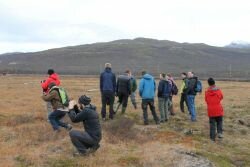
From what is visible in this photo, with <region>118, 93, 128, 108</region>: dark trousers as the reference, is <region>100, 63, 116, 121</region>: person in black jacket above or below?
above

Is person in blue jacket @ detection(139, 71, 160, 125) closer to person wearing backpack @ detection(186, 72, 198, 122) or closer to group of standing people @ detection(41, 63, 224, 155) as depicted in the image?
group of standing people @ detection(41, 63, 224, 155)

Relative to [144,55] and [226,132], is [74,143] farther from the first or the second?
[144,55]

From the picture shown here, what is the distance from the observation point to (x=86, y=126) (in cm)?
1348

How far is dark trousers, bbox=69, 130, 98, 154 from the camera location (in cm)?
1343

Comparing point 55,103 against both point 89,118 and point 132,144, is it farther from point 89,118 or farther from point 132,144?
point 89,118

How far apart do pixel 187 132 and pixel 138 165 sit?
17.4 ft

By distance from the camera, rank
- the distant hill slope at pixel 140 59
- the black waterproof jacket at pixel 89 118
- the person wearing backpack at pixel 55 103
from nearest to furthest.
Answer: the black waterproof jacket at pixel 89 118, the person wearing backpack at pixel 55 103, the distant hill slope at pixel 140 59

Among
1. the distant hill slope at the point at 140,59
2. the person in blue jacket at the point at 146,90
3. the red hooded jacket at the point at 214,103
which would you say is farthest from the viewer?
the distant hill slope at the point at 140,59

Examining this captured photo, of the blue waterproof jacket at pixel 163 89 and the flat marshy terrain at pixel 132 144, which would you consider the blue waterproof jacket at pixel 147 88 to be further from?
the flat marshy terrain at pixel 132 144

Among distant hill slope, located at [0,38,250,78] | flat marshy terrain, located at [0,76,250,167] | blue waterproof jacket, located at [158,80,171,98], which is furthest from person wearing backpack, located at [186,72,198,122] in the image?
distant hill slope, located at [0,38,250,78]

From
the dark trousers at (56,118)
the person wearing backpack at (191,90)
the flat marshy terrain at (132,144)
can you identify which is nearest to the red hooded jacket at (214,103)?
the flat marshy terrain at (132,144)

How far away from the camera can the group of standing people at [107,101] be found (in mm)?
13320

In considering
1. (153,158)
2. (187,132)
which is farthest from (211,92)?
(153,158)

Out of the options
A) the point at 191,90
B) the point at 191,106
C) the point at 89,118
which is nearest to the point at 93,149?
the point at 89,118
